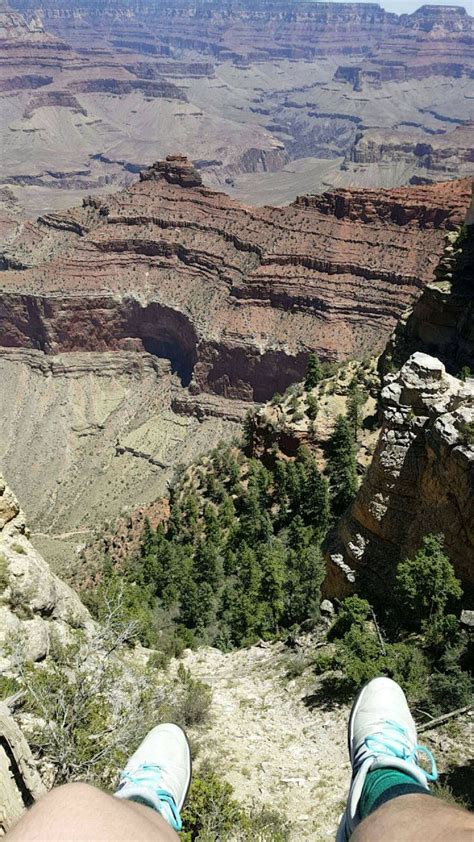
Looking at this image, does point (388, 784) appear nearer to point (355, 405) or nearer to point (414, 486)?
point (414, 486)

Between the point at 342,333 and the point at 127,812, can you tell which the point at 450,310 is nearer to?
the point at 127,812

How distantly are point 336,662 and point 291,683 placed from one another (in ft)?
5.49

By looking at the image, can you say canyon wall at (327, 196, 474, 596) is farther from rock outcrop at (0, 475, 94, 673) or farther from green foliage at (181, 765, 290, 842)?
green foliage at (181, 765, 290, 842)

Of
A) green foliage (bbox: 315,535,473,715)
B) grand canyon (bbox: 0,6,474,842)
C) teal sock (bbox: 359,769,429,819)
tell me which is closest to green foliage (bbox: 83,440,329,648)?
grand canyon (bbox: 0,6,474,842)

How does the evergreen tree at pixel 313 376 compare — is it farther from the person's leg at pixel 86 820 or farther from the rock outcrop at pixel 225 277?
the person's leg at pixel 86 820

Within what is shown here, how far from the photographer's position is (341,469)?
40219mm

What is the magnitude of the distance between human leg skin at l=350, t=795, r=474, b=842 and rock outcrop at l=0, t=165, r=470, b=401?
84584mm

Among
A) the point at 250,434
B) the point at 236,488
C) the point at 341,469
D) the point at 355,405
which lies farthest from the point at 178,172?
the point at 341,469

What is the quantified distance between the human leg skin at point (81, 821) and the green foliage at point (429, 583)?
14714mm

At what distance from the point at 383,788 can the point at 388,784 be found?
0.31 feet

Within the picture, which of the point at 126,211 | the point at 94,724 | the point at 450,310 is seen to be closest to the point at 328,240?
the point at 126,211

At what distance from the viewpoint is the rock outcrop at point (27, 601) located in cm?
1752

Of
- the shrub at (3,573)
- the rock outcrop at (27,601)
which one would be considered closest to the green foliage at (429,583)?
the rock outcrop at (27,601)

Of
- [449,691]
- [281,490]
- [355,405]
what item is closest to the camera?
[449,691]
